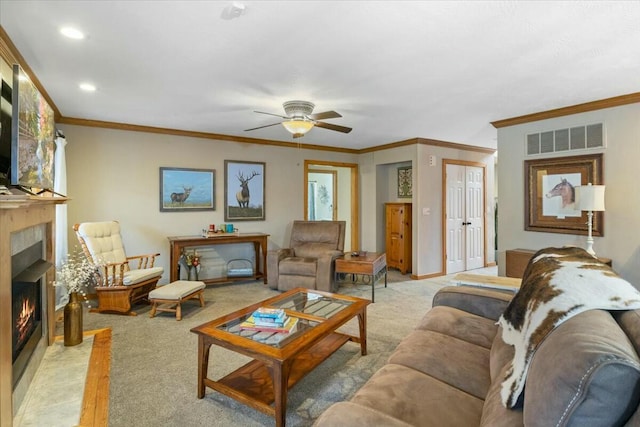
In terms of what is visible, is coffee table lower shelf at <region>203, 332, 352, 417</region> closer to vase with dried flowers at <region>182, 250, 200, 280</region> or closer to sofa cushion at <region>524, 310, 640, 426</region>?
sofa cushion at <region>524, 310, 640, 426</region>

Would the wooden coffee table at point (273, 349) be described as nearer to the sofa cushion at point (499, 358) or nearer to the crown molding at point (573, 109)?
the sofa cushion at point (499, 358)

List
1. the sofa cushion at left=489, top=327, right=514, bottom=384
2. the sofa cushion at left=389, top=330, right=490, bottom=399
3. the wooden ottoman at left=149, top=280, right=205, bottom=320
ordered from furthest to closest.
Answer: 1. the wooden ottoman at left=149, top=280, right=205, bottom=320
2. the sofa cushion at left=389, top=330, right=490, bottom=399
3. the sofa cushion at left=489, top=327, right=514, bottom=384

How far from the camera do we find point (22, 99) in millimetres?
1777

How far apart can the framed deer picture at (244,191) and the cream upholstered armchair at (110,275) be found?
1.67 metres

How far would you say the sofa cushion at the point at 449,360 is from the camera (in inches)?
59.0

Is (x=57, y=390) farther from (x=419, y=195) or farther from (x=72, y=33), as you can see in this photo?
(x=419, y=195)

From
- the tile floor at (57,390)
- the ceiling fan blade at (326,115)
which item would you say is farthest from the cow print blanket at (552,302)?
the tile floor at (57,390)

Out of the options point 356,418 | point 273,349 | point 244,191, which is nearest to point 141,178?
point 244,191

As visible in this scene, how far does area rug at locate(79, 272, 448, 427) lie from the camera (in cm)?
196

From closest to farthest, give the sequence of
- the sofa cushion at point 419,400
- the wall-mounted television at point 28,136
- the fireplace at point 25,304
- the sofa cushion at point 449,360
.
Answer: the sofa cushion at point 419,400 < the sofa cushion at point 449,360 < the wall-mounted television at point 28,136 < the fireplace at point 25,304

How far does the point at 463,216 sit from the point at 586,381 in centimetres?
550

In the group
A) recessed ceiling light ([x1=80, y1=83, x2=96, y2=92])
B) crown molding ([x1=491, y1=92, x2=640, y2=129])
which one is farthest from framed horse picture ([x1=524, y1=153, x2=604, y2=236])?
recessed ceiling light ([x1=80, y1=83, x2=96, y2=92])

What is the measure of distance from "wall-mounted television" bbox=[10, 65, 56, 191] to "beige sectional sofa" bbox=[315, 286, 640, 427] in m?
2.00

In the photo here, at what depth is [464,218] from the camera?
19.4ft
